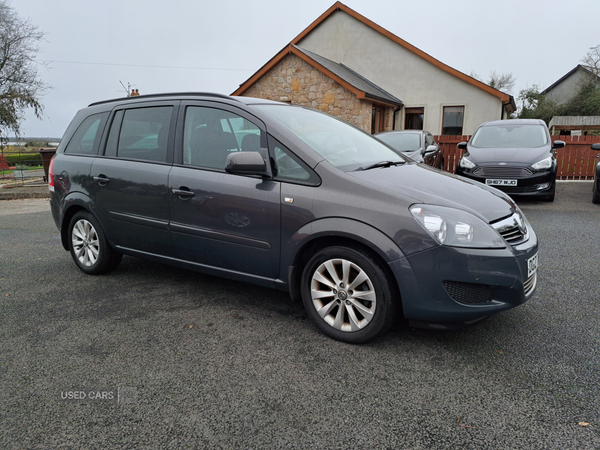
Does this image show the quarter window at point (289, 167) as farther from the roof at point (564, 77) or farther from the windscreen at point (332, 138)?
the roof at point (564, 77)

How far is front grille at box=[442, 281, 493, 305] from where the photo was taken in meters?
2.76

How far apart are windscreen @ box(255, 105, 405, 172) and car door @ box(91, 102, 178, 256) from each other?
102cm

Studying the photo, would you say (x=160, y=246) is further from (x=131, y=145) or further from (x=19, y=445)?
(x=19, y=445)

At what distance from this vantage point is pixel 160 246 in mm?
3971

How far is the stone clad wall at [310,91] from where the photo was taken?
1689 centimetres

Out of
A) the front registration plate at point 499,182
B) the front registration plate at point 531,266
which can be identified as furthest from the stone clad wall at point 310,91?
the front registration plate at point 531,266

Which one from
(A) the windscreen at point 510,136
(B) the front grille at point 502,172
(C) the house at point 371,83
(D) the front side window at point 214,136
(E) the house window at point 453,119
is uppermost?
(C) the house at point 371,83

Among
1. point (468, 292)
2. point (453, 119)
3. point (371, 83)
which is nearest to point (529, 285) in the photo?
point (468, 292)

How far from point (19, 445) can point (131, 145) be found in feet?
9.11

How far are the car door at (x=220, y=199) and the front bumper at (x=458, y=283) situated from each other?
1029 mm

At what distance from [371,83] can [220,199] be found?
739 inches

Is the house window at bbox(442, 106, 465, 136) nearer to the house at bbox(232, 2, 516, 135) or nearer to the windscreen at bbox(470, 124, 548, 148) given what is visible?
the house at bbox(232, 2, 516, 135)

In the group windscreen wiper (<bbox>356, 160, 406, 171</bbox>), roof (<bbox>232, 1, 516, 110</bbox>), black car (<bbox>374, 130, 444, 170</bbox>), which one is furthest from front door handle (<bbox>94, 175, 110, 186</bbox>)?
roof (<bbox>232, 1, 516, 110</bbox>)

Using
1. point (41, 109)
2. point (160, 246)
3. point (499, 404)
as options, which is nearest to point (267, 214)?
point (160, 246)
